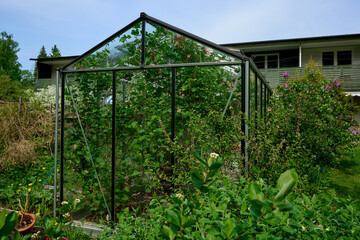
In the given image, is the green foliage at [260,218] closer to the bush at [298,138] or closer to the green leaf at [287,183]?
the green leaf at [287,183]

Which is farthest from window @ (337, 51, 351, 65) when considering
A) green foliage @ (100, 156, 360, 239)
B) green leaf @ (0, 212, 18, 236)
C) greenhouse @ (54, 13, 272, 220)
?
green leaf @ (0, 212, 18, 236)

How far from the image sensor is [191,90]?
3.71 meters

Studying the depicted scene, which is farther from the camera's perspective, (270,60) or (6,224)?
(270,60)

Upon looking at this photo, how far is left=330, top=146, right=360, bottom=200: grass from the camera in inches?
217

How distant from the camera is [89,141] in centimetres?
409

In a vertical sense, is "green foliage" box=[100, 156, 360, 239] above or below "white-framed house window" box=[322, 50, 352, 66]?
below

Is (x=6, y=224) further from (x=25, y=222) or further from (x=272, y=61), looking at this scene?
(x=272, y=61)

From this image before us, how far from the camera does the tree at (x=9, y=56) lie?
2936 centimetres

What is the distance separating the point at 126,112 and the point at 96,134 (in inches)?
23.8

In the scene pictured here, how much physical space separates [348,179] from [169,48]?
5.54 meters

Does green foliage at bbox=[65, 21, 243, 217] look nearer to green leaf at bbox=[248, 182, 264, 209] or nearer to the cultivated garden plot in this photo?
the cultivated garden plot

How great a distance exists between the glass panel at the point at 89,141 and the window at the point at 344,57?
14359mm

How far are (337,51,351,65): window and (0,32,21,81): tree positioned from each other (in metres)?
29.7

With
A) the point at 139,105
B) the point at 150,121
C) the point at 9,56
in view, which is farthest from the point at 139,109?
the point at 9,56
